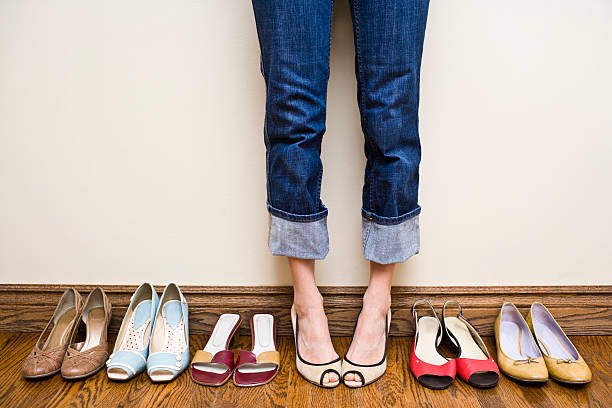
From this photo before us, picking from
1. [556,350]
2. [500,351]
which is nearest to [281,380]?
[500,351]

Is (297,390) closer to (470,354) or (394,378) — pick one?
(394,378)

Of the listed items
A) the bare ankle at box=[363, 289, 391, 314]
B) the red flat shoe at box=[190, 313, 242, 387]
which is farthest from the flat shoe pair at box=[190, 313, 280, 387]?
the bare ankle at box=[363, 289, 391, 314]

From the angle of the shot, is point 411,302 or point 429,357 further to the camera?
point 411,302

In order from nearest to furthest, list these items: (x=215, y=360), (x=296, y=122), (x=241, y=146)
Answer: (x=296, y=122), (x=215, y=360), (x=241, y=146)

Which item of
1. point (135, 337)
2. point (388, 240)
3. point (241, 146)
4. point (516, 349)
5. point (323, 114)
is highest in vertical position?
point (323, 114)

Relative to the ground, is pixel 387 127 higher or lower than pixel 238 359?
higher

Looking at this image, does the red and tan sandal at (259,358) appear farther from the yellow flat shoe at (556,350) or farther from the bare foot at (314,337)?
the yellow flat shoe at (556,350)

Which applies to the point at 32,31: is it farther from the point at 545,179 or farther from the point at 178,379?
the point at 545,179

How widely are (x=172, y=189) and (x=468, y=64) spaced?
73 centimetres

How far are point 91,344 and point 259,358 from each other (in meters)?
→ 0.40

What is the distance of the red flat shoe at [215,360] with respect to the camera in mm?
957

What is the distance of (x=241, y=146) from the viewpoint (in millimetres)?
1092

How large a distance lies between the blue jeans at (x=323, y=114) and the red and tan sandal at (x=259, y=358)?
234mm

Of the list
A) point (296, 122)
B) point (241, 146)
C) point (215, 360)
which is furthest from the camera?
point (241, 146)
